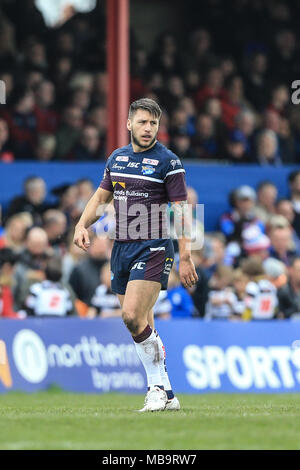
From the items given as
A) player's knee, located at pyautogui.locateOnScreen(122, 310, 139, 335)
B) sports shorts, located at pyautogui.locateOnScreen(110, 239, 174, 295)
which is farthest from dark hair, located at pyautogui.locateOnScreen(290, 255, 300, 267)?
player's knee, located at pyautogui.locateOnScreen(122, 310, 139, 335)

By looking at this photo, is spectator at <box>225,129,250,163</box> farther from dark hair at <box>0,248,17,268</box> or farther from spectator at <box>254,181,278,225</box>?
dark hair at <box>0,248,17,268</box>

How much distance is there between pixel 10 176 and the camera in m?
17.1

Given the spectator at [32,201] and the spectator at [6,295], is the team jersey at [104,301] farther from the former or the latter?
the spectator at [32,201]

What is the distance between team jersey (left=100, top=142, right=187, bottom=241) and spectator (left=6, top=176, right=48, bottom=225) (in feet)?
20.6

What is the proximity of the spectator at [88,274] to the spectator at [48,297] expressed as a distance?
30 cm

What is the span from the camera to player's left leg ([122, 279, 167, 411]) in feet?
31.5

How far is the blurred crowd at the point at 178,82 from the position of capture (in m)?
17.9

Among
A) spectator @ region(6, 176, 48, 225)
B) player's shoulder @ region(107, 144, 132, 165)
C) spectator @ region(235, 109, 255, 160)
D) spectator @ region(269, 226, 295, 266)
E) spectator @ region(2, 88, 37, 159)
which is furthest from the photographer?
spectator @ region(235, 109, 255, 160)

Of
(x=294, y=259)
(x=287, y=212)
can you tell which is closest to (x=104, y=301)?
(x=294, y=259)

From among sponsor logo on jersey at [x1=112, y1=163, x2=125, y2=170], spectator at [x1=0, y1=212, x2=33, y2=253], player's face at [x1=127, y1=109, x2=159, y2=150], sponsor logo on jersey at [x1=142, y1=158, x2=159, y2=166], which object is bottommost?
spectator at [x1=0, y1=212, x2=33, y2=253]

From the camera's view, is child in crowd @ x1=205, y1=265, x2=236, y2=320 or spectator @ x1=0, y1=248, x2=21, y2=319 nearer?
spectator @ x1=0, y1=248, x2=21, y2=319
